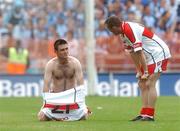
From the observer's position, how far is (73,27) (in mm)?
30828

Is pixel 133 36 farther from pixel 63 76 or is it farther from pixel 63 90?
pixel 63 90

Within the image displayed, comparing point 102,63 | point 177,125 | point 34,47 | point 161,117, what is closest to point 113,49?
point 102,63

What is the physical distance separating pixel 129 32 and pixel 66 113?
6.41ft

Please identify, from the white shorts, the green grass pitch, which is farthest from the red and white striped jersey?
the white shorts

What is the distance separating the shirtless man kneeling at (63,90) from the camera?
13.7m

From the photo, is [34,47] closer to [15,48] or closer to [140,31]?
[15,48]

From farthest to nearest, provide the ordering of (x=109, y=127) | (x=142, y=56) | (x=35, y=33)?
(x=35, y=33)
(x=142, y=56)
(x=109, y=127)

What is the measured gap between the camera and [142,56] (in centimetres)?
1350

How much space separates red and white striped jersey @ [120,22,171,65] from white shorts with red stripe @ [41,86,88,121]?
1.29 metres

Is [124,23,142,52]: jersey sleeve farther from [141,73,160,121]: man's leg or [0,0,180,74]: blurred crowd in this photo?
[0,0,180,74]: blurred crowd

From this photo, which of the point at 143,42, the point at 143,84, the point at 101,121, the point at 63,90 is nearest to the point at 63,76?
the point at 63,90

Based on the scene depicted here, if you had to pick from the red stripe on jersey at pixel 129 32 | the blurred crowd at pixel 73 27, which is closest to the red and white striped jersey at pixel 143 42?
the red stripe on jersey at pixel 129 32

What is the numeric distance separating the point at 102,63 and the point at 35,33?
11.7 ft

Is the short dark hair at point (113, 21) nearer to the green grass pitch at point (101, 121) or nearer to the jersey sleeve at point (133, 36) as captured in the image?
the jersey sleeve at point (133, 36)
